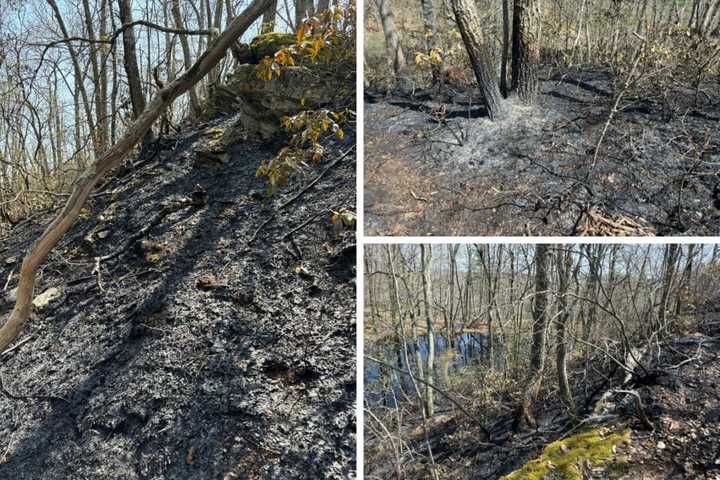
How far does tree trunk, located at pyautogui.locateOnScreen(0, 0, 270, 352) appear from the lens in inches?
101

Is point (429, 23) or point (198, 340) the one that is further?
point (429, 23)

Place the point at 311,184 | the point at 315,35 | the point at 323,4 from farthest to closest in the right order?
the point at 323,4 → the point at 311,184 → the point at 315,35

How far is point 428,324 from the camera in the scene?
136 inches

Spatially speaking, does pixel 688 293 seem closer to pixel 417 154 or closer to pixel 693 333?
pixel 693 333

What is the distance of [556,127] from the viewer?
2734 millimetres

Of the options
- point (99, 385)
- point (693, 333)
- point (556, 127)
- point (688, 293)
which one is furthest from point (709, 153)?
point (99, 385)

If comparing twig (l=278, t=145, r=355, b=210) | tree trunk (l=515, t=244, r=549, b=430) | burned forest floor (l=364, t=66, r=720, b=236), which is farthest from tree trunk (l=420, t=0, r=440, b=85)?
tree trunk (l=515, t=244, r=549, b=430)

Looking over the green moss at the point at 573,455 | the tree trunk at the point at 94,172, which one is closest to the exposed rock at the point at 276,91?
the tree trunk at the point at 94,172

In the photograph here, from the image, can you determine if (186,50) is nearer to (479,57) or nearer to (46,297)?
(46,297)

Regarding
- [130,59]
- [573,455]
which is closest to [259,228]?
[573,455]

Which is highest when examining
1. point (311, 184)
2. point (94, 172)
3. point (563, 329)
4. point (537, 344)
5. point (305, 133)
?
point (305, 133)

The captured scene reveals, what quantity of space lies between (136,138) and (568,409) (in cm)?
307

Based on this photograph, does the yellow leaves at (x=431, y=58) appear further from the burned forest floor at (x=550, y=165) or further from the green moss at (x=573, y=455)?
the green moss at (x=573, y=455)

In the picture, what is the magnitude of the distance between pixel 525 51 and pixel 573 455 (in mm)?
2453
